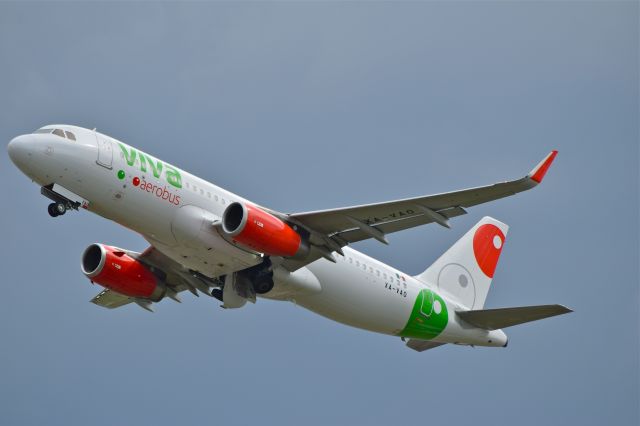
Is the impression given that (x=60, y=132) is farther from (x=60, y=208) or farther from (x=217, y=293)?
(x=217, y=293)

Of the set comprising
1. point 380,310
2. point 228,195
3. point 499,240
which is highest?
point 499,240

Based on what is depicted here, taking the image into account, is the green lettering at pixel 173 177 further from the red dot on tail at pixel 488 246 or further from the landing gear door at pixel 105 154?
the red dot on tail at pixel 488 246

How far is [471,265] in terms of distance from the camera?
1783 inches

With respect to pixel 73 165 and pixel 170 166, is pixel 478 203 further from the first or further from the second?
pixel 73 165

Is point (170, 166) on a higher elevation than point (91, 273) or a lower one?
higher

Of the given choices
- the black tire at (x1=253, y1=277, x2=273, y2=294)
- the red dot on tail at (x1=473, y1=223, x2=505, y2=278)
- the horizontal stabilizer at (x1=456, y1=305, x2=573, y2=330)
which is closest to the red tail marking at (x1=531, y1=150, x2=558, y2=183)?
the horizontal stabilizer at (x1=456, y1=305, x2=573, y2=330)

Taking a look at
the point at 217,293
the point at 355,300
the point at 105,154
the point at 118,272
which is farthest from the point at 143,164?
the point at 355,300

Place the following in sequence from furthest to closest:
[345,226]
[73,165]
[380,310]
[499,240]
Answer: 1. [499,240]
2. [380,310]
3. [345,226]
4. [73,165]

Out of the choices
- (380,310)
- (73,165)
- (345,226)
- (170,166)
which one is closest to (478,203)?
(345,226)

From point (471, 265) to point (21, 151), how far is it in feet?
68.5

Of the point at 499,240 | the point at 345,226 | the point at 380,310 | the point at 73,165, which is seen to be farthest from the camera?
the point at 499,240

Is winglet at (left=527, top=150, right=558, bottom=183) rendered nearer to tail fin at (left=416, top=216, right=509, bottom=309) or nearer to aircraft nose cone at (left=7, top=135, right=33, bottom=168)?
tail fin at (left=416, top=216, right=509, bottom=309)

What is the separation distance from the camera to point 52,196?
33594mm

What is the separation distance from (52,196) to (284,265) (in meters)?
8.60
